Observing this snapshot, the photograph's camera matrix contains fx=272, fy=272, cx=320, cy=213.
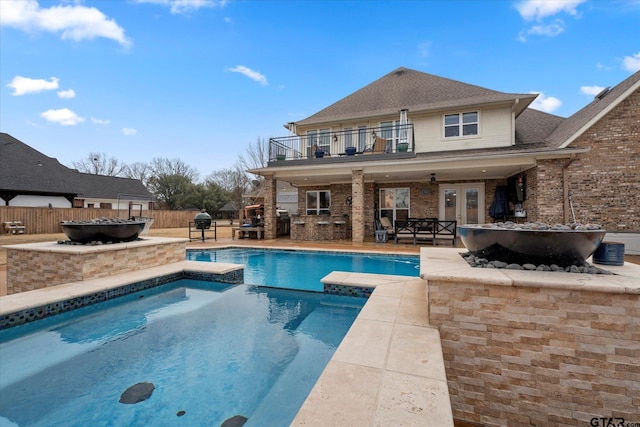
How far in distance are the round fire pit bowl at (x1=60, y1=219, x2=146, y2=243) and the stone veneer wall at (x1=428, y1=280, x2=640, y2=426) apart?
5961 millimetres

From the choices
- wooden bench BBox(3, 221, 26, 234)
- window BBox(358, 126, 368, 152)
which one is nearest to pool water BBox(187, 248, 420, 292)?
window BBox(358, 126, 368, 152)

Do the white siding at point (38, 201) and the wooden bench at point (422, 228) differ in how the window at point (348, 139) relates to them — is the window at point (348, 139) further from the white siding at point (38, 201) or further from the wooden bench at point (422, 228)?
the white siding at point (38, 201)

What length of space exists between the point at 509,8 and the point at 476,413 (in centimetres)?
1437

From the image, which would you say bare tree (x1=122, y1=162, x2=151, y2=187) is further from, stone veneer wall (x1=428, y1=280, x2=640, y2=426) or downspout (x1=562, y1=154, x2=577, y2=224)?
stone veneer wall (x1=428, y1=280, x2=640, y2=426)

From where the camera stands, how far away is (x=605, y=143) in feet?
28.5

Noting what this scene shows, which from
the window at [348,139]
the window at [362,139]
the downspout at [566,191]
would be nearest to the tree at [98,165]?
the window at [348,139]

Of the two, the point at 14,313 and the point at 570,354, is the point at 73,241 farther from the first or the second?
the point at 570,354

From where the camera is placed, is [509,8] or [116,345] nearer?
[116,345]

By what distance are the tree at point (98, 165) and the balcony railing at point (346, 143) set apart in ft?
121

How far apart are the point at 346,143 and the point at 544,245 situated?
11.0m

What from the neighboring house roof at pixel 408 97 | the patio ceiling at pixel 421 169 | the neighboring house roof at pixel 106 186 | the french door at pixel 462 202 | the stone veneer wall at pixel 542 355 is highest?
the neighboring house roof at pixel 408 97

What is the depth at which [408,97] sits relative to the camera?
12.9 meters

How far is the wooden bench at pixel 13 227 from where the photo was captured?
49.8 feet

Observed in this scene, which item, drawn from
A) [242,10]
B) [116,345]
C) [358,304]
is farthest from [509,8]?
[116,345]
